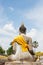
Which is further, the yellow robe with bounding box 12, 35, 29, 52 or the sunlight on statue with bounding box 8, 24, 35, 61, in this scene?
the yellow robe with bounding box 12, 35, 29, 52

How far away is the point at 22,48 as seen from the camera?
9.34 metres

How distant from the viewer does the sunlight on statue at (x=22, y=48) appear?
915 centimetres

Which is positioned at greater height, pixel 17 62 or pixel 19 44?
pixel 19 44

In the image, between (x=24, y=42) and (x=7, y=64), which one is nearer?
(x=7, y=64)

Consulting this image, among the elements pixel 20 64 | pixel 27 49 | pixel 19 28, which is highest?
pixel 19 28

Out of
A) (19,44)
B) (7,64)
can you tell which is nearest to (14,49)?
(19,44)

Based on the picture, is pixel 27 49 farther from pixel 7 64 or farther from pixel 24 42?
pixel 7 64

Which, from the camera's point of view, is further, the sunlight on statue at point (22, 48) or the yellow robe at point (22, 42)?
the yellow robe at point (22, 42)

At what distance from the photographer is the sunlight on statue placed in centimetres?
915

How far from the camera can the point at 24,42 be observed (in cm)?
941

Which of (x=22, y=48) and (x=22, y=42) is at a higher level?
(x=22, y=42)

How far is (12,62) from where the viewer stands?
8.80 m

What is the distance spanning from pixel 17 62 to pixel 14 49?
0.85 meters

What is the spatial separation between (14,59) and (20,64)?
0.60 meters
